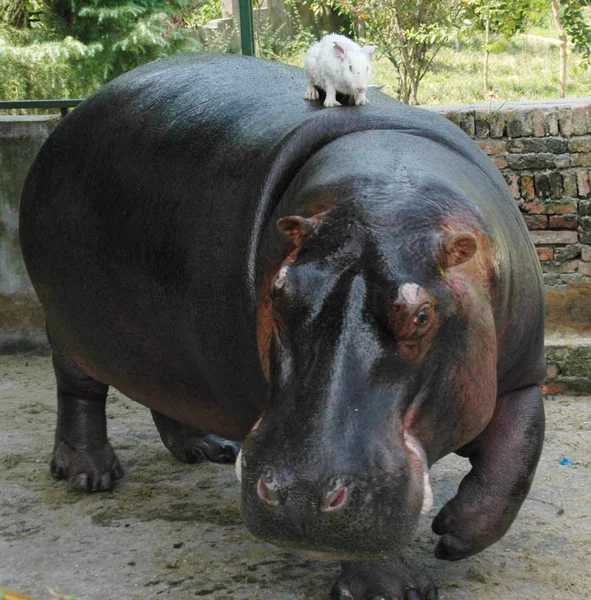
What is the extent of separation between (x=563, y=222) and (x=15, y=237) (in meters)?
2.82

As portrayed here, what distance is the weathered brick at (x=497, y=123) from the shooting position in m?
4.83

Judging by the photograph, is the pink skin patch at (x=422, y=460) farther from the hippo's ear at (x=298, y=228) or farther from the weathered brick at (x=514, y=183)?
the weathered brick at (x=514, y=183)

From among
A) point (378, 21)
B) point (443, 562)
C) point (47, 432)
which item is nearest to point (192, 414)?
point (443, 562)

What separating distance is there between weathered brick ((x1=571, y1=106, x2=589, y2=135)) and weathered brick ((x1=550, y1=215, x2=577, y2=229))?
1.19 feet

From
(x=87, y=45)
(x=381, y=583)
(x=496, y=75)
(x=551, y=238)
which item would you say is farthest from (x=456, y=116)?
(x=496, y=75)

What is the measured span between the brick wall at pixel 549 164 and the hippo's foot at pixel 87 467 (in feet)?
6.78

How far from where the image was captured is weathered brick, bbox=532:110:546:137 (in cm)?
481

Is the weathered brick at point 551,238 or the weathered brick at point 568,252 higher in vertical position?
the weathered brick at point 551,238

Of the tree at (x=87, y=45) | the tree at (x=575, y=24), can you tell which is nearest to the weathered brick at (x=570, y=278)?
the tree at (x=575, y=24)

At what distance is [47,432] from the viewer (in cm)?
470

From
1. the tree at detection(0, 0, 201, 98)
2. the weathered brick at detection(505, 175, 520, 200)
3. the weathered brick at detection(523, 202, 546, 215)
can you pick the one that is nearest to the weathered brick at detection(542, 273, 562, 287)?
the weathered brick at detection(523, 202, 546, 215)

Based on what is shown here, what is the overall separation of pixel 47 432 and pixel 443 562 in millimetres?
2129

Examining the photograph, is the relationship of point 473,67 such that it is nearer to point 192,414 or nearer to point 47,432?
point 47,432

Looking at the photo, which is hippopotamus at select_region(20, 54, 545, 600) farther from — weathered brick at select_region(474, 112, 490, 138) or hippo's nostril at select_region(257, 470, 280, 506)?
weathered brick at select_region(474, 112, 490, 138)
